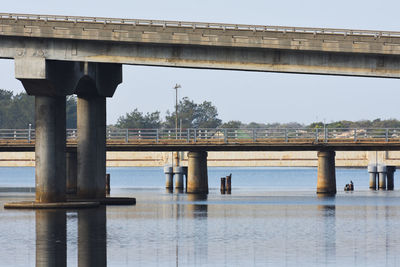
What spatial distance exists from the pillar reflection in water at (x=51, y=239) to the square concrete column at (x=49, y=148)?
5.45 meters

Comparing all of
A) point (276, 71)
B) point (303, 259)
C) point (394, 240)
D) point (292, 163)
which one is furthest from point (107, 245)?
point (292, 163)

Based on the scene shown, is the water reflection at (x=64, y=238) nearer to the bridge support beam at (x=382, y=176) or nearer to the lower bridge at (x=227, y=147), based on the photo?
the lower bridge at (x=227, y=147)

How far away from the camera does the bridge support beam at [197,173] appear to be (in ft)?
311

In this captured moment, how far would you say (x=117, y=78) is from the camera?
72.1 meters

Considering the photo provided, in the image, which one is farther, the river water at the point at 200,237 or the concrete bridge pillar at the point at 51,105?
the concrete bridge pillar at the point at 51,105

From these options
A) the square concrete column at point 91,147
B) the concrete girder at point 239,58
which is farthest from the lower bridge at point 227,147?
the concrete girder at point 239,58

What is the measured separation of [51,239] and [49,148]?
2349 centimetres

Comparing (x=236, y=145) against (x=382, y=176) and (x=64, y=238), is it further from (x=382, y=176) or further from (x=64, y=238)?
(x=64, y=238)

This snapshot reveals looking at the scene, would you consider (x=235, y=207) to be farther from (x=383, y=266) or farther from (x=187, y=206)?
(x=383, y=266)

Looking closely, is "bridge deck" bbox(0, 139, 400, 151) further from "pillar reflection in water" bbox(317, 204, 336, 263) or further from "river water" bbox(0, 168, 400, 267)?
"river water" bbox(0, 168, 400, 267)

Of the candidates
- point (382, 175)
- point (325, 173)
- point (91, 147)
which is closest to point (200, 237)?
point (91, 147)

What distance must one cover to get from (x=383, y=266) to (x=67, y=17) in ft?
126

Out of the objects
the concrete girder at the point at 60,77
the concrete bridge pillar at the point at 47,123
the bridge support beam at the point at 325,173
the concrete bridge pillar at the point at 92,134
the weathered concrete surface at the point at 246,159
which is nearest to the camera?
the concrete girder at the point at 60,77

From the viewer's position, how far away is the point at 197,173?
94.9 metres
